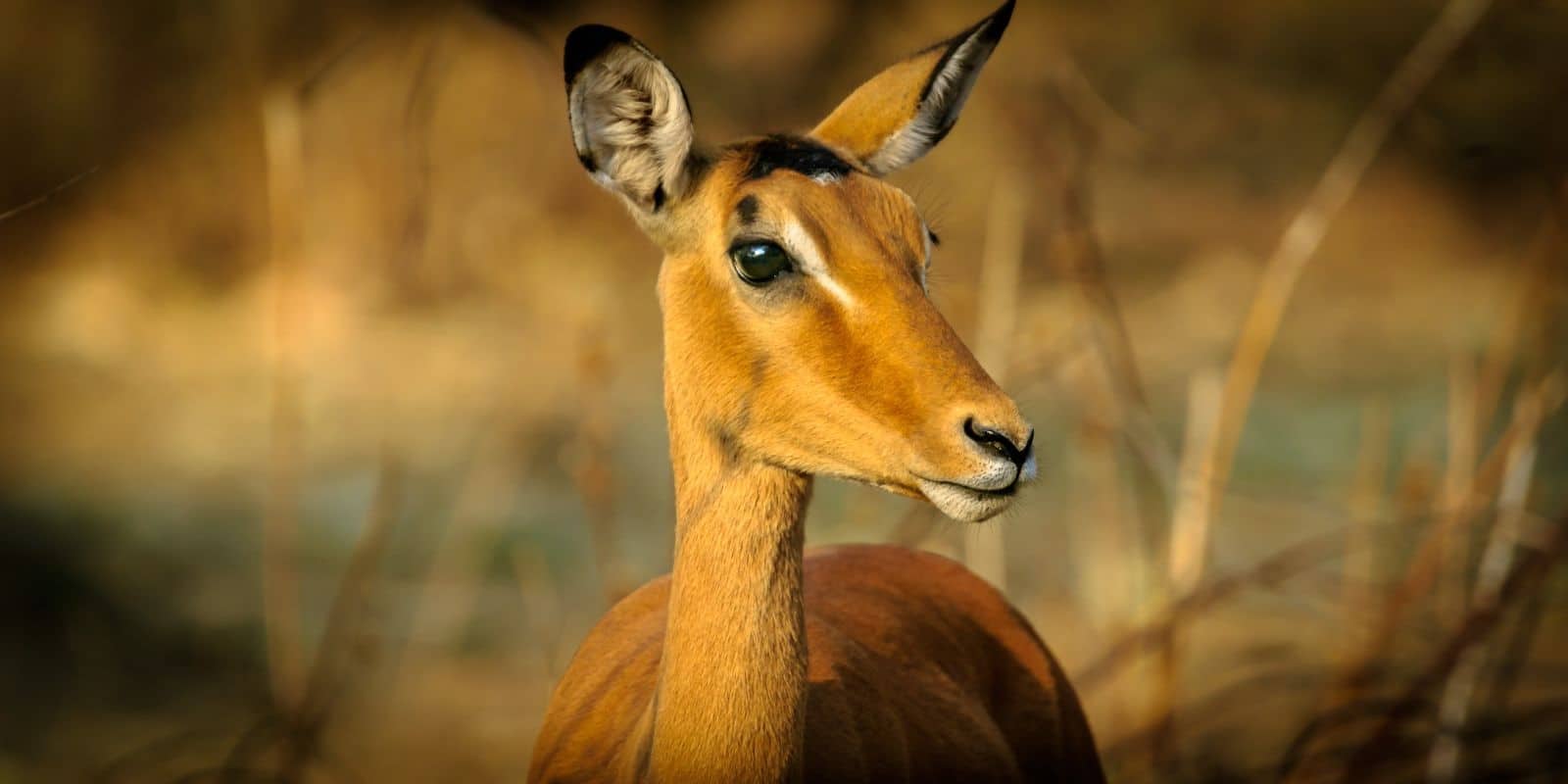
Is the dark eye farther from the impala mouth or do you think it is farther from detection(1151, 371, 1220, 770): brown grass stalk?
detection(1151, 371, 1220, 770): brown grass stalk

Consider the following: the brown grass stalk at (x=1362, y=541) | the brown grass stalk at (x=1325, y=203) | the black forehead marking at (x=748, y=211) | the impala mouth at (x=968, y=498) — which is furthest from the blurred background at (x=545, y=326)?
the impala mouth at (x=968, y=498)

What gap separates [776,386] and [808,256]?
0.27 metres

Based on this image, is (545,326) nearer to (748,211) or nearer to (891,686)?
(891,686)

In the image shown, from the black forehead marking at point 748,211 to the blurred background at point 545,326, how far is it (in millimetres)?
2634

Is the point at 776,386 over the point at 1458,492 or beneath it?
over

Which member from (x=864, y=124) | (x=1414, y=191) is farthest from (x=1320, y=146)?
(x=864, y=124)

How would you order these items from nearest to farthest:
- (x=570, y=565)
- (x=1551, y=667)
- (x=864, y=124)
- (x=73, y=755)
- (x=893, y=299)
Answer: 1. (x=893, y=299)
2. (x=864, y=124)
3. (x=73, y=755)
4. (x=1551, y=667)
5. (x=570, y=565)

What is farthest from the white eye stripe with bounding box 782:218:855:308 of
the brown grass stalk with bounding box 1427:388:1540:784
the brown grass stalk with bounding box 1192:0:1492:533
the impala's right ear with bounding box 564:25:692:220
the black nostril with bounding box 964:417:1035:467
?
the brown grass stalk with bounding box 1427:388:1540:784

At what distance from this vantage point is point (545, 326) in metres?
9.46

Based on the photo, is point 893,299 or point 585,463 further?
point 585,463

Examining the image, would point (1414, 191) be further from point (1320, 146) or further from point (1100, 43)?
point (1100, 43)

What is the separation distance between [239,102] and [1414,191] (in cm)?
771

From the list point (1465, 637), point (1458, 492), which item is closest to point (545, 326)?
point (1458, 492)

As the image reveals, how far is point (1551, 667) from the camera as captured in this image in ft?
24.9
